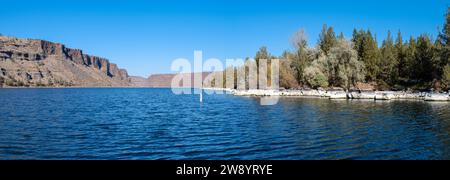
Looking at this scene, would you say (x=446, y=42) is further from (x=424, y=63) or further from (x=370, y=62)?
(x=370, y=62)

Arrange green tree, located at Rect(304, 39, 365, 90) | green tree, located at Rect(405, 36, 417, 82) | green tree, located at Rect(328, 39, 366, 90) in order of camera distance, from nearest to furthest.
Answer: green tree, located at Rect(405, 36, 417, 82) → green tree, located at Rect(328, 39, 366, 90) → green tree, located at Rect(304, 39, 365, 90)

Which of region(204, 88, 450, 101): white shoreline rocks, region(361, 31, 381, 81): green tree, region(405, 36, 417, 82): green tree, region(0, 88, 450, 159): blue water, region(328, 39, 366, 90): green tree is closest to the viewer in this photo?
region(0, 88, 450, 159): blue water

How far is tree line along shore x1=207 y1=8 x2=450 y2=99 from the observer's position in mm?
80812

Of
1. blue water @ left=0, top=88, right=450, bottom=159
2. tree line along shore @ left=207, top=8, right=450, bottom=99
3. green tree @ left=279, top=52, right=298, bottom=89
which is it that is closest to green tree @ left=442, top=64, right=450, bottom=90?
tree line along shore @ left=207, top=8, right=450, bottom=99

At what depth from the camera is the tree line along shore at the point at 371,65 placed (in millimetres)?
80812

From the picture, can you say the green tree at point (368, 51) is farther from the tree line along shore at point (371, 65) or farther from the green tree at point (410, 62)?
the green tree at point (410, 62)

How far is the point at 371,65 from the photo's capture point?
347ft

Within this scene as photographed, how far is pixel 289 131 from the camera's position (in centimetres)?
2900

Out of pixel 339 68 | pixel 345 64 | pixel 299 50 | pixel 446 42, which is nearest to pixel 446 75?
pixel 446 42

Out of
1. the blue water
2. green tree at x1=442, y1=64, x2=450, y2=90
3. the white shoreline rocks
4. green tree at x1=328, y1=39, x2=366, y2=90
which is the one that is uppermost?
green tree at x1=328, y1=39, x2=366, y2=90

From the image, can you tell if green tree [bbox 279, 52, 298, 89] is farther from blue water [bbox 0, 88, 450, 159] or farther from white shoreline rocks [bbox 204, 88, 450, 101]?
blue water [bbox 0, 88, 450, 159]

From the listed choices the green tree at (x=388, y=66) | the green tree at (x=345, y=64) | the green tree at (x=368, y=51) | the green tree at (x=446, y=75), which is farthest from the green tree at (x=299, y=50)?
the green tree at (x=446, y=75)
